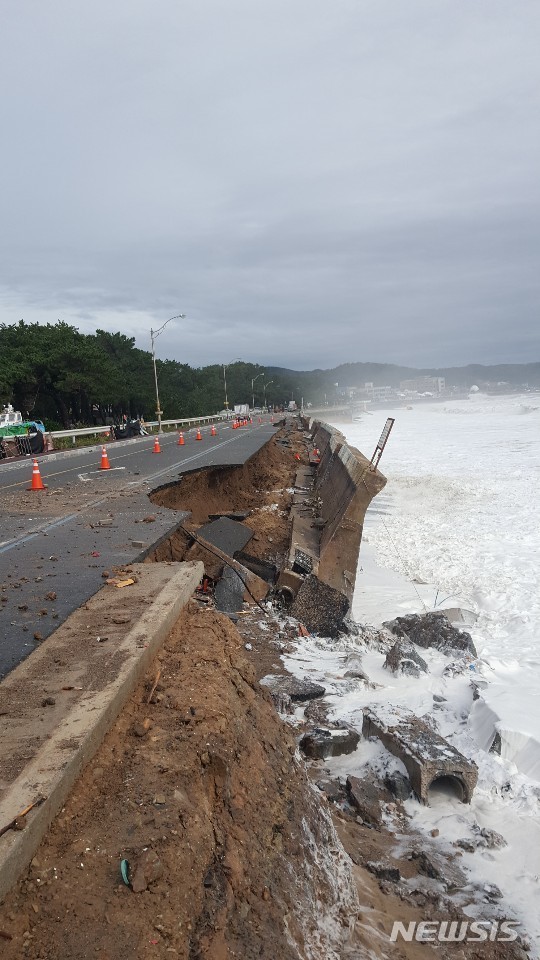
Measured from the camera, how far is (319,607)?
8555 mm

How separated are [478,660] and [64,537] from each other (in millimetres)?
5535

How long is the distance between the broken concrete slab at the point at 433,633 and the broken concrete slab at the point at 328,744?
2819 mm

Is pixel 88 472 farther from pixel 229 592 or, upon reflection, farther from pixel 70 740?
A: pixel 70 740

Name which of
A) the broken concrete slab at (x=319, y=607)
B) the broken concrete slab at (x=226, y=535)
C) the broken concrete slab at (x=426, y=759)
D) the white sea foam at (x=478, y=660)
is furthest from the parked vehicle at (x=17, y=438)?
the broken concrete slab at (x=426, y=759)

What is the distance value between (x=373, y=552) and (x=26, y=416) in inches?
1591

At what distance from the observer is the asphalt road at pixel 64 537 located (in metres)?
5.39

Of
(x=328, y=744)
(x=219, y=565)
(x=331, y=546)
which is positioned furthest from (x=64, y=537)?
(x=328, y=744)

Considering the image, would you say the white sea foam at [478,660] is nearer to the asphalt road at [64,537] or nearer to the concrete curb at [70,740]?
the concrete curb at [70,740]

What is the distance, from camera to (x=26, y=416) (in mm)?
48844

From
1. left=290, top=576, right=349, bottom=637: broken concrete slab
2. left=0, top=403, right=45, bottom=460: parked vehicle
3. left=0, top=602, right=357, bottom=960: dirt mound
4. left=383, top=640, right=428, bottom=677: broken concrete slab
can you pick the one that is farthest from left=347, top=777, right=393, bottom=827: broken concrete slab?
left=0, top=403, right=45, bottom=460: parked vehicle

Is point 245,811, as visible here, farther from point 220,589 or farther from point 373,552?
point 373,552

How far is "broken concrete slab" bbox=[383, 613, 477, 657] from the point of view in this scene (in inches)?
311

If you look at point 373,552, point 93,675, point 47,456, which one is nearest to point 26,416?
point 47,456

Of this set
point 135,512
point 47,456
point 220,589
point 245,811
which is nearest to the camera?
point 245,811
